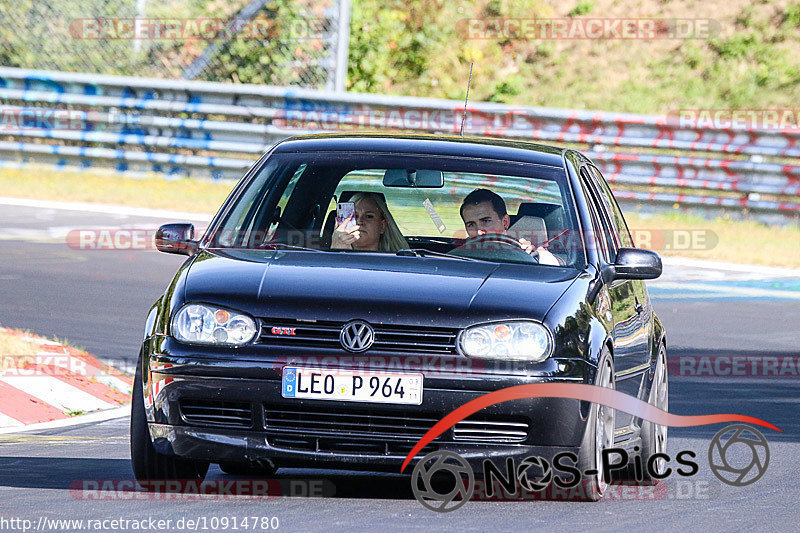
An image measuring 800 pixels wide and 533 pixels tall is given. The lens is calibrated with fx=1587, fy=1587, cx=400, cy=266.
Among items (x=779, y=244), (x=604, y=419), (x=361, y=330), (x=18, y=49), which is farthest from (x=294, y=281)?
(x=18, y=49)

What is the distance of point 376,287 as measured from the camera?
6.08m

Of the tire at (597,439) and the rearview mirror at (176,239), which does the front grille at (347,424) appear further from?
the rearview mirror at (176,239)

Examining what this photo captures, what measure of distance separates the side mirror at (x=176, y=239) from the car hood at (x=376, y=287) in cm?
57

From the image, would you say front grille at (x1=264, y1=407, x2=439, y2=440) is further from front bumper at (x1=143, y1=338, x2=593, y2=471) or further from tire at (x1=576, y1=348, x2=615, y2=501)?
tire at (x1=576, y1=348, x2=615, y2=501)

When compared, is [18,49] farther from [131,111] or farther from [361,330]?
[361,330]

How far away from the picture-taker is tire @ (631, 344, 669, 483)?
7426 millimetres

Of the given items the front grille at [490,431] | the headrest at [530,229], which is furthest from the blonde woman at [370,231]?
the front grille at [490,431]

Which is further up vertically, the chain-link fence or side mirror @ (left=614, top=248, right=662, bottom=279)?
the chain-link fence

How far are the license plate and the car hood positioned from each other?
0.21m

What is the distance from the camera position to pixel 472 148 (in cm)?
743
